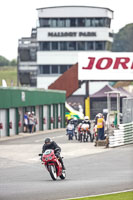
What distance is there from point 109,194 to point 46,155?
3902mm

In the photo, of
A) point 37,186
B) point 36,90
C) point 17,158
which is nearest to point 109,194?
point 37,186

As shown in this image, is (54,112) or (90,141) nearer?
(90,141)

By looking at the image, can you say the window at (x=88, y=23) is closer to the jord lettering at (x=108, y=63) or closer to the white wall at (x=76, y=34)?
the white wall at (x=76, y=34)

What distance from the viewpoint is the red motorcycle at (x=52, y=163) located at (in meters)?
18.5

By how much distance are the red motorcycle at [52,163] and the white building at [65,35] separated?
7831 centimetres

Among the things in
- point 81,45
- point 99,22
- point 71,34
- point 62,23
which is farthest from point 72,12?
point 81,45

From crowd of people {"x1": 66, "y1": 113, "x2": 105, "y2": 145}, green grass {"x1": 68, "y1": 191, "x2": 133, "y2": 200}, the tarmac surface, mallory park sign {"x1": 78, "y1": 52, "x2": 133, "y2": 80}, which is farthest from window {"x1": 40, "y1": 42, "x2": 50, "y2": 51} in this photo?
green grass {"x1": 68, "y1": 191, "x2": 133, "y2": 200}

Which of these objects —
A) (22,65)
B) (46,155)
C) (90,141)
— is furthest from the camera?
(22,65)

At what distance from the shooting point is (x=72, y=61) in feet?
317

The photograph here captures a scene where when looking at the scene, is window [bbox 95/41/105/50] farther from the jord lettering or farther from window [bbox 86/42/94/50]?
the jord lettering

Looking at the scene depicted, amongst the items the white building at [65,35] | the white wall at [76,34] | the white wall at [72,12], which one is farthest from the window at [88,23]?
the white wall at [72,12]

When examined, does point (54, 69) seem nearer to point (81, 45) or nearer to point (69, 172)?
point (81, 45)

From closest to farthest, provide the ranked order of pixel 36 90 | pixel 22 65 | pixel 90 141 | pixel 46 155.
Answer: pixel 46 155
pixel 90 141
pixel 36 90
pixel 22 65

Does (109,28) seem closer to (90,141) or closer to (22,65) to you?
(22,65)
